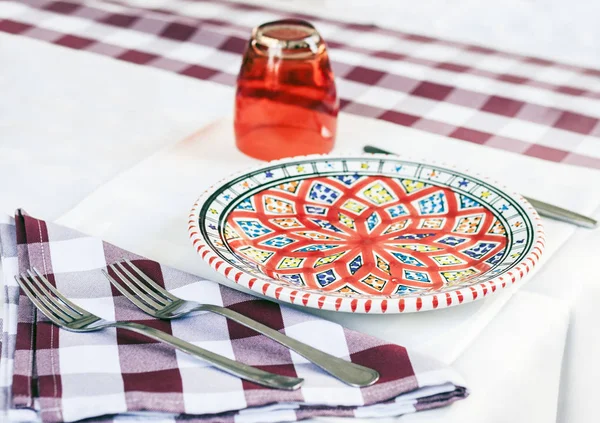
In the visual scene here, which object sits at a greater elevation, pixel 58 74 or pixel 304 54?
pixel 304 54

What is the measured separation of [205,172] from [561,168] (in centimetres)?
33

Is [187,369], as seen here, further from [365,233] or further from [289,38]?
[289,38]

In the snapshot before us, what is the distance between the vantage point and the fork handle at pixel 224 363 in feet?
1.65

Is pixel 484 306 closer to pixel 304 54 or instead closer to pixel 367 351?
pixel 367 351

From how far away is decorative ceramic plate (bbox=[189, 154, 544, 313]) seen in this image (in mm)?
581

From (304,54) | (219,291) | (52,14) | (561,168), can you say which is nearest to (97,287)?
(219,291)

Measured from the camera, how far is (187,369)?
1.70 ft

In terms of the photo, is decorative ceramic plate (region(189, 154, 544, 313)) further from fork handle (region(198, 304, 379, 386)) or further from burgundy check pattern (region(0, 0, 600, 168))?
burgundy check pattern (region(0, 0, 600, 168))

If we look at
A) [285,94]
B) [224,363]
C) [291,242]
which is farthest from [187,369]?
→ [285,94]

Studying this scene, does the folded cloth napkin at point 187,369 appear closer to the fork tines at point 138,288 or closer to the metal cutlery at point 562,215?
the fork tines at point 138,288

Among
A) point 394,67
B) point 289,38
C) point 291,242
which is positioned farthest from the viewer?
point 394,67

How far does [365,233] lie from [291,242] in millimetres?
59

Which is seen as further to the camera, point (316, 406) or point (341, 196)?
point (341, 196)

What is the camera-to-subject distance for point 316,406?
1.65ft
